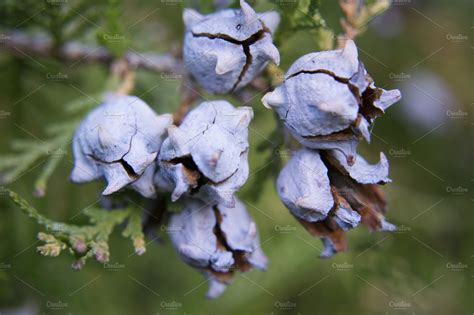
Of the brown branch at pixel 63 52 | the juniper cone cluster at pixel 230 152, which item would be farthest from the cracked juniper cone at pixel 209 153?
the brown branch at pixel 63 52

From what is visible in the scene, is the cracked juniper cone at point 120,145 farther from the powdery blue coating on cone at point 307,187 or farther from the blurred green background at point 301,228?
the blurred green background at point 301,228

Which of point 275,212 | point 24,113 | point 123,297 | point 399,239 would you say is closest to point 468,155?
point 399,239

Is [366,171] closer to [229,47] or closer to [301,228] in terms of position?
[229,47]

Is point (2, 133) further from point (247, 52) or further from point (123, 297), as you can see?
point (247, 52)

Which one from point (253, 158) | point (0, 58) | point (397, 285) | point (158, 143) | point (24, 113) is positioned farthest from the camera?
point (253, 158)

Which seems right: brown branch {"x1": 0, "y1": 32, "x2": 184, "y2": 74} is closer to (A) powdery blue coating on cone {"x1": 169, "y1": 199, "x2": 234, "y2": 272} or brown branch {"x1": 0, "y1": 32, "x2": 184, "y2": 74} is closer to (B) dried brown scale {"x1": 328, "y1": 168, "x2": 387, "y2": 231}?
(A) powdery blue coating on cone {"x1": 169, "y1": 199, "x2": 234, "y2": 272}

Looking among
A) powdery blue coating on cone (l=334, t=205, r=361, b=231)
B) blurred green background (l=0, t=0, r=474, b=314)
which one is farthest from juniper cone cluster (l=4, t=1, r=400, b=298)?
blurred green background (l=0, t=0, r=474, b=314)

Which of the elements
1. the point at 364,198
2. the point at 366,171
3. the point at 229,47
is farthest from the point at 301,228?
the point at 229,47

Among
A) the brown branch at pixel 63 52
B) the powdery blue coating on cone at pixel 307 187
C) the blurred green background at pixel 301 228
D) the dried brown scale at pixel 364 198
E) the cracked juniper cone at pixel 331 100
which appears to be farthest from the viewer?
the blurred green background at pixel 301 228
